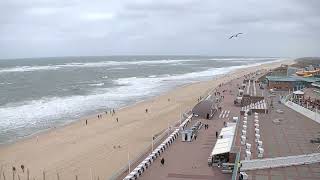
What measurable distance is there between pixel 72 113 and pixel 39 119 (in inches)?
203

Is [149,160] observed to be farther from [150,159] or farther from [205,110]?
[205,110]

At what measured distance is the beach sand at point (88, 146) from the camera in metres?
29.0

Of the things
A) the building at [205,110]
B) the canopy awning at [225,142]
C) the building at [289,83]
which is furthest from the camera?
the building at [289,83]

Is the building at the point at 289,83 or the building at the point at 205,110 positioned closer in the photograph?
the building at the point at 205,110


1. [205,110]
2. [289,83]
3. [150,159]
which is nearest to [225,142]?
[150,159]

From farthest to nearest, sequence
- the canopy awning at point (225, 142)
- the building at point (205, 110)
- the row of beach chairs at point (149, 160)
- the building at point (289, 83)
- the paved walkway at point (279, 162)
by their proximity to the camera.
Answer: the building at point (289, 83) → the building at point (205, 110) → the canopy awning at point (225, 142) → the paved walkway at point (279, 162) → the row of beach chairs at point (149, 160)

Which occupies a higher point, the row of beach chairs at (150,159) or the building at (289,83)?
the building at (289,83)

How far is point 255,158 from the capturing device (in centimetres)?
2347

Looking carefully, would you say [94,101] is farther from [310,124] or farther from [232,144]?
[232,144]

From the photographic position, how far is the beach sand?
29.0m

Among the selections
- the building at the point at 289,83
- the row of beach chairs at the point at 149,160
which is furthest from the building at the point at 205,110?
the building at the point at 289,83

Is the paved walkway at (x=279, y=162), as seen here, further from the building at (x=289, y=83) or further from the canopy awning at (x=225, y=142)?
the building at (x=289, y=83)

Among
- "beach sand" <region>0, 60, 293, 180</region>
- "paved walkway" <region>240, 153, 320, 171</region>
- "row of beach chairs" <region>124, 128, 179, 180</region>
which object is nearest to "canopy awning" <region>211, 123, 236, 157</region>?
"paved walkway" <region>240, 153, 320, 171</region>

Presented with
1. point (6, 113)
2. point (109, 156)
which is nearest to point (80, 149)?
point (109, 156)
